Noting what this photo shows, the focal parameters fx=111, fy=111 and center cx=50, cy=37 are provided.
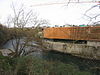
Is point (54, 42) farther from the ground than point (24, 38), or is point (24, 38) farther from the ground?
point (24, 38)

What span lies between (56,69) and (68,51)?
1353 cm

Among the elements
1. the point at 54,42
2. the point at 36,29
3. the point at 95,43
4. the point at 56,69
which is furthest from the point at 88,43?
the point at 56,69

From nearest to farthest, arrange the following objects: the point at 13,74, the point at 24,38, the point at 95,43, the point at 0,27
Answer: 1. the point at 13,74
2. the point at 24,38
3. the point at 95,43
4. the point at 0,27

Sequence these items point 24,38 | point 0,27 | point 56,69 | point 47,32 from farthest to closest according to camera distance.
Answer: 1. point 47,32
2. point 0,27
3. point 24,38
4. point 56,69

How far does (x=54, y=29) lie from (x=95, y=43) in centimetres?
869

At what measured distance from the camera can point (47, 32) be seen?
76.1 ft

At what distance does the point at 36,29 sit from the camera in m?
11.2

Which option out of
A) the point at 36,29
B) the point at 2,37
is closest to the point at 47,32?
the point at 2,37

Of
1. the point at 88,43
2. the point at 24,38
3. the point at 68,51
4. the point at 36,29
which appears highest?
the point at 36,29

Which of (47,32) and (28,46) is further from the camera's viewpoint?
(47,32)

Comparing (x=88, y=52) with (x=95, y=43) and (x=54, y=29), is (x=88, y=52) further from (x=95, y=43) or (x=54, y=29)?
(x=54, y=29)

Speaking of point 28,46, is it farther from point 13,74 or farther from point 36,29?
point 13,74

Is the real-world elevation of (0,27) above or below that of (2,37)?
above

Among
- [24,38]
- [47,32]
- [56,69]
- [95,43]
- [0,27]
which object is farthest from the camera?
[47,32]
